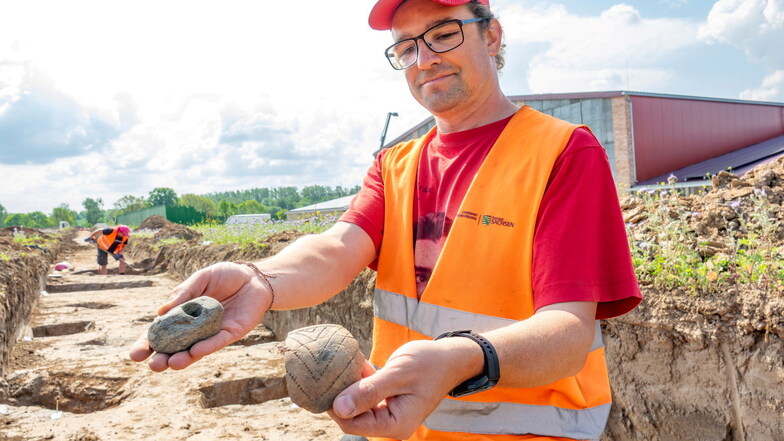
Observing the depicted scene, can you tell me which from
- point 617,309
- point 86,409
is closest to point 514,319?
point 617,309

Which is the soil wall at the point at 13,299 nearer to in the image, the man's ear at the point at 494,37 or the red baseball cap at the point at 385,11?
the red baseball cap at the point at 385,11

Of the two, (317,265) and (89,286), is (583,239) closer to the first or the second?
(317,265)

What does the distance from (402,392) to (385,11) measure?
134cm

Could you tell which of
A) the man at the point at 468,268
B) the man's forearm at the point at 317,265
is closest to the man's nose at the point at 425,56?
the man at the point at 468,268

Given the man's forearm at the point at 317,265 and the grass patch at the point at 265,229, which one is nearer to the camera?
the man's forearm at the point at 317,265

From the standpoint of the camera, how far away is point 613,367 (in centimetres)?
323

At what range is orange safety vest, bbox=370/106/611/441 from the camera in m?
1.55

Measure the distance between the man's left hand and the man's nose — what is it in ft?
3.28

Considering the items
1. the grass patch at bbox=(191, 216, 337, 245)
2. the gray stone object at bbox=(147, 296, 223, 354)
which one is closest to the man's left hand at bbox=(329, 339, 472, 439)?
the gray stone object at bbox=(147, 296, 223, 354)

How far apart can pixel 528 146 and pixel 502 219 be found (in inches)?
9.7

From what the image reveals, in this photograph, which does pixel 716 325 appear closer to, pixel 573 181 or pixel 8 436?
pixel 573 181

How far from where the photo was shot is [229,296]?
1843 millimetres

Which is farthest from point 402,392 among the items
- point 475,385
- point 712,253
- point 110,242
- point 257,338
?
point 110,242

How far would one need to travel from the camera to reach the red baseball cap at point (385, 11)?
177 cm
